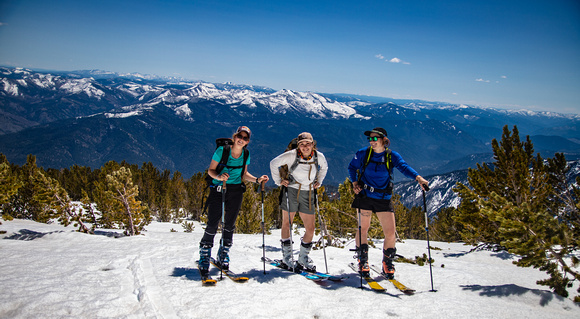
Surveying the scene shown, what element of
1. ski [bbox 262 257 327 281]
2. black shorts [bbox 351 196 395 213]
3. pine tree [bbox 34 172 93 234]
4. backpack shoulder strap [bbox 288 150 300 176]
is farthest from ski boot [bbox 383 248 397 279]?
pine tree [bbox 34 172 93 234]

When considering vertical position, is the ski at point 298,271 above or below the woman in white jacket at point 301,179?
below

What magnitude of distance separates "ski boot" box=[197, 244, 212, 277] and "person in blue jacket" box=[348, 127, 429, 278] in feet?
10.5

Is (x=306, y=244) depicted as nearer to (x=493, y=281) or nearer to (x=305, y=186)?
(x=305, y=186)

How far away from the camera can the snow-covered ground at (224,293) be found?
4.05 meters

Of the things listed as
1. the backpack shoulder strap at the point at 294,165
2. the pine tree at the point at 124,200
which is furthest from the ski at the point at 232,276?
the pine tree at the point at 124,200

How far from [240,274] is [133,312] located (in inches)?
93.8

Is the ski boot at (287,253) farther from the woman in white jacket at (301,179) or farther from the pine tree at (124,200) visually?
the pine tree at (124,200)

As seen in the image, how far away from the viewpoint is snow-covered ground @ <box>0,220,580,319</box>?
4.05 metres

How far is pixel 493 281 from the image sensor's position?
238 inches

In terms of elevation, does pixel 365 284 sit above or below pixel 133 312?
below

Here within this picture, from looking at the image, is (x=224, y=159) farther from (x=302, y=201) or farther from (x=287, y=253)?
(x=287, y=253)

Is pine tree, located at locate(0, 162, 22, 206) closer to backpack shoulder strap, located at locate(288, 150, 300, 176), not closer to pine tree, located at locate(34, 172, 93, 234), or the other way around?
→ pine tree, located at locate(34, 172, 93, 234)

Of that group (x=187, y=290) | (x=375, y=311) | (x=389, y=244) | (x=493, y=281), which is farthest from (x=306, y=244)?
(x=493, y=281)

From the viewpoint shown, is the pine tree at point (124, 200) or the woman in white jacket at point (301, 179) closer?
the woman in white jacket at point (301, 179)
